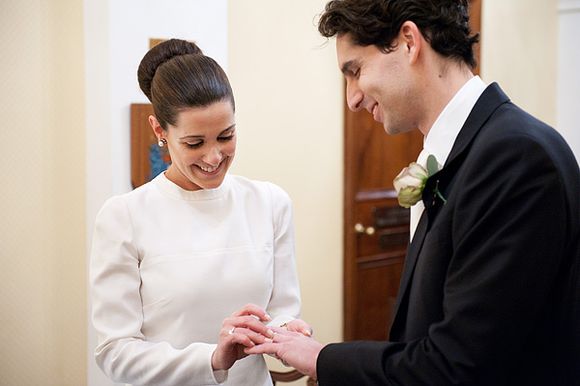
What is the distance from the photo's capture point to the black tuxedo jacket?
1135 millimetres

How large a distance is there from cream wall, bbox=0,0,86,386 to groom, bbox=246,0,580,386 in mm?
1438

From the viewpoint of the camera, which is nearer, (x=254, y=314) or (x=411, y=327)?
(x=411, y=327)

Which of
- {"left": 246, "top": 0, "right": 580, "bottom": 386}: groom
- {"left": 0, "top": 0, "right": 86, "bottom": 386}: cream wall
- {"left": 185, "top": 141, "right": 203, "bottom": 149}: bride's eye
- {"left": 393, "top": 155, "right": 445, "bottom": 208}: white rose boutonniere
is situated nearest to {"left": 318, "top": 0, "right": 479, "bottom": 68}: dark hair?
{"left": 246, "top": 0, "right": 580, "bottom": 386}: groom

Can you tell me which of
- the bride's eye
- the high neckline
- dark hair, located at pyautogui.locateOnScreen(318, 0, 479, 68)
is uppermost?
dark hair, located at pyautogui.locateOnScreen(318, 0, 479, 68)

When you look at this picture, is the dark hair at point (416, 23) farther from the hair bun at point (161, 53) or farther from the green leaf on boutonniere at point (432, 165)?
the hair bun at point (161, 53)

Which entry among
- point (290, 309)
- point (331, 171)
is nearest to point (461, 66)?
point (290, 309)

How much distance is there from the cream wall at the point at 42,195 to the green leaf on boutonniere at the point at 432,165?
5.42 ft

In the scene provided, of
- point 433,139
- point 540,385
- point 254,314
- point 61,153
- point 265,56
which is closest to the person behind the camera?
point 540,385

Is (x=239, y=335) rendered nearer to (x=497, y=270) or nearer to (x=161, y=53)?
(x=497, y=270)

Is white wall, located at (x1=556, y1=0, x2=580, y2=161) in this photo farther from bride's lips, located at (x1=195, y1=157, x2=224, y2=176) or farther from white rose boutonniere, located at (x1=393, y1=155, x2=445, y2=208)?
white rose boutonniere, located at (x1=393, y1=155, x2=445, y2=208)

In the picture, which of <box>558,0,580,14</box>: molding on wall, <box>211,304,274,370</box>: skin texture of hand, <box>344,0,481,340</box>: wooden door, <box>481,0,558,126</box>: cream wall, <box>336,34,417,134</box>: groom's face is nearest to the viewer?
<box>336,34,417,134</box>: groom's face

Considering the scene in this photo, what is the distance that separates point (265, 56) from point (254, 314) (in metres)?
1.97

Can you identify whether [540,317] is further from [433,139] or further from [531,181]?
[433,139]

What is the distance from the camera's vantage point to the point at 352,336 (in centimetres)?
386
